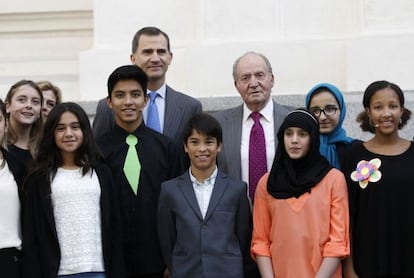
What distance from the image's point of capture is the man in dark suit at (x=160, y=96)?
556 centimetres

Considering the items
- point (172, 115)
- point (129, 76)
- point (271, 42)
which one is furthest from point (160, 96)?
point (271, 42)

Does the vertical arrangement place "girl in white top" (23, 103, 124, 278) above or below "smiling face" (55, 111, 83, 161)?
below

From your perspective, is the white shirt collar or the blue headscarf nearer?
the blue headscarf

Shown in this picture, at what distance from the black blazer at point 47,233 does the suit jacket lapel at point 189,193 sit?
0.37 m

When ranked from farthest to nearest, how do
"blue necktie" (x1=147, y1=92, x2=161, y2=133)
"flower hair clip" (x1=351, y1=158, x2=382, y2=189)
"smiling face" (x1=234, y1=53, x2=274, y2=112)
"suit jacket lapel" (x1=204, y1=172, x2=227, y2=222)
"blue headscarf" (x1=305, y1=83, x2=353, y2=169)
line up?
"blue necktie" (x1=147, y1=92, x2=161, y2=133)
"smiling face" (x1=234, y1=53, x2=274, y2=112)
"blue headscarf" (x1=305, y1=83, x2=353, y2=169)
"suit jacket lapel" (x1=204, y1=172, x2=227, y2=222)
"flower hair clip" (x1=351, y1=158, x2=382, y2=189)

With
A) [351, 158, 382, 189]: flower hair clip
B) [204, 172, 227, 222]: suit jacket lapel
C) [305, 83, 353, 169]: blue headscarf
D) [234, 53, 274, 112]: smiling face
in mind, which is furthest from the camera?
[234, 53, 274, 112]: smiling face

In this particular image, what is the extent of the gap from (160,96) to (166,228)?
3.58ft

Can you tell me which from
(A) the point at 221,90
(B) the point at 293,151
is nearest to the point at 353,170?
(B) the point at 293,151

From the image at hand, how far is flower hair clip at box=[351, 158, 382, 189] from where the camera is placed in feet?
15.6

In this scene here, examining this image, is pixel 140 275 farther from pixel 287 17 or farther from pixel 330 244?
pixel 287 17

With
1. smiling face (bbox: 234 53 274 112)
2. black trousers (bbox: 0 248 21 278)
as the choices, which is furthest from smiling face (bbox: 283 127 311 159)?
black trousers (bbox: 0 248 21 278)

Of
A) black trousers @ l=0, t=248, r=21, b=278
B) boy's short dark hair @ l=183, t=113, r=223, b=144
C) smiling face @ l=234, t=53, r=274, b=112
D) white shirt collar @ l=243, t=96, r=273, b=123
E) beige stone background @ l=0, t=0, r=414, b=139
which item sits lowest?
black trousers @ l=0, t=248, r=21, b=278

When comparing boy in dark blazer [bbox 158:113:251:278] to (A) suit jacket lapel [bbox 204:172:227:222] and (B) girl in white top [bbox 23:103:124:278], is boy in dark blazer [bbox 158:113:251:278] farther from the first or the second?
(B) girl in white top [bbox 23:103:124:278]

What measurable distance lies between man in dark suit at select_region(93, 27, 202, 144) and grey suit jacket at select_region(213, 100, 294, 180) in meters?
0.27
